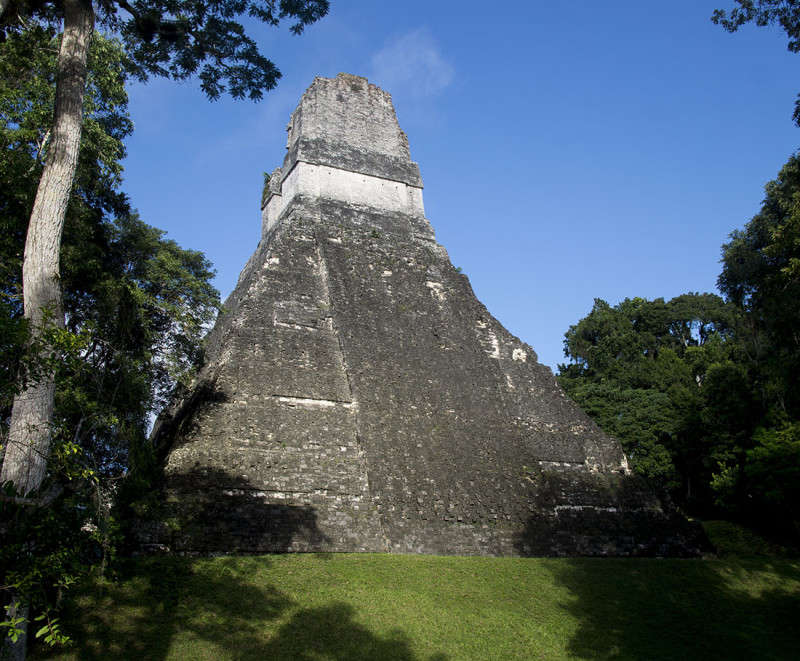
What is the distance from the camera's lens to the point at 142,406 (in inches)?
433

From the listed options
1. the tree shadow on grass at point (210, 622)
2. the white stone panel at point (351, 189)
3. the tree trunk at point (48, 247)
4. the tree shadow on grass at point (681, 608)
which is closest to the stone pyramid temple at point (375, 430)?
the white stone panel at point (351, 189)

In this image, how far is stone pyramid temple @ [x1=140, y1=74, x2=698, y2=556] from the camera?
10.4 m

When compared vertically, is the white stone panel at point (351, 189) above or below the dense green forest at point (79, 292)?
above

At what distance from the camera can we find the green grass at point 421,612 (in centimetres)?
734

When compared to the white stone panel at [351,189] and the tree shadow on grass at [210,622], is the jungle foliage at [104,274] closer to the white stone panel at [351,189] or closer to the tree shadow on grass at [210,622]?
the tree shadow on grass at [210,622]

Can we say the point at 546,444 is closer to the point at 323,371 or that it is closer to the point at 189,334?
the point at 323,371

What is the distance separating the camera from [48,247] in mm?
6316

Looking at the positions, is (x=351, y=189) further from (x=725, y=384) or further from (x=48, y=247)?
(x=725, y=384)

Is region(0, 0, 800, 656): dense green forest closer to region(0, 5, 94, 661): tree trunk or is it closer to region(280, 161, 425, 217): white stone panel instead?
region(0, 5, 94, 661): tree trunk

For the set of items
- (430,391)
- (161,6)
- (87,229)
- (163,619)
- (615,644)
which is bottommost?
(615,644)

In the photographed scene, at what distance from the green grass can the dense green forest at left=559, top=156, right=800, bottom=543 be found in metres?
4.55

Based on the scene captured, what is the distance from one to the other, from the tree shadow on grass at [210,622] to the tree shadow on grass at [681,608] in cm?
308

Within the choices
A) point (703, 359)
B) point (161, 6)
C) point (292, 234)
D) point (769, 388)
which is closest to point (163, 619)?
point (161, 6)

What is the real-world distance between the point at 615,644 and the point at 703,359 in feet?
78.0
